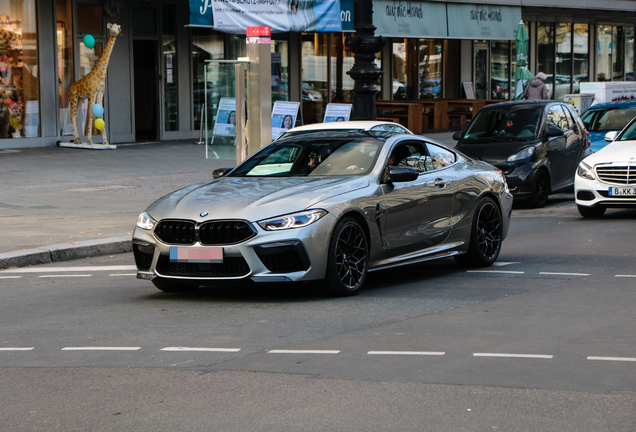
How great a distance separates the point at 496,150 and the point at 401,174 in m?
7.59

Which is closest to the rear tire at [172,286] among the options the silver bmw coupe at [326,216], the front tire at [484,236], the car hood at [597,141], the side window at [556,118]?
the silver bmw coupe at [326,216]

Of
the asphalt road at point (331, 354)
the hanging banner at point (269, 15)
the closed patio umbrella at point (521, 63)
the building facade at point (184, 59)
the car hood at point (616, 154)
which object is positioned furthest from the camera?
the closed patio umbrella at point (521, 63)

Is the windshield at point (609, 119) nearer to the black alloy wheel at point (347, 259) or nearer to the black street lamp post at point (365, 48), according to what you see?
the black street lamp post at point (365, 48)

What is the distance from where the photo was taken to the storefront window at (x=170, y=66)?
26.2m

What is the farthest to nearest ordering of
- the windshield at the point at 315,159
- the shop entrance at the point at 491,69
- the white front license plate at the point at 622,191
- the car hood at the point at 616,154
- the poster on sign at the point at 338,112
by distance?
the shop entrance at the point at 491,69 → the poster on sign at the point at 338,112 → the car hood at the point at 616,154 → the white front license plate at the point at 622,191 → the windshield at the point at 315,159

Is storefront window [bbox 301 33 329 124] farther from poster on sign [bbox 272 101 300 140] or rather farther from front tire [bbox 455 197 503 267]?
front tire [bbox 455 197 503 267]

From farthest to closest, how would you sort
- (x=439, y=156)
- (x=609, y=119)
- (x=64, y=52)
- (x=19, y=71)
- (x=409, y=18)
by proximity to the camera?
(x=409, y=18) → (x=64, y=52) → (x=19, y=71) → (x=609, y=119) → (x=439, y=156)

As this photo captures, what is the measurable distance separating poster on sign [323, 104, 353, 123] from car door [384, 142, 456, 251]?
1038 centimetres

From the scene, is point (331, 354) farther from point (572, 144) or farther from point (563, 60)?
point (563, 60)

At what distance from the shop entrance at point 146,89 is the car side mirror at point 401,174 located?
18.2 metres

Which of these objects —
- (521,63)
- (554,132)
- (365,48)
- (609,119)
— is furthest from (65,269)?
(521,63)

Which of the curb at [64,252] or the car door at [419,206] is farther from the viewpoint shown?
the curb at [64,252]

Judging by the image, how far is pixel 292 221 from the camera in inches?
308

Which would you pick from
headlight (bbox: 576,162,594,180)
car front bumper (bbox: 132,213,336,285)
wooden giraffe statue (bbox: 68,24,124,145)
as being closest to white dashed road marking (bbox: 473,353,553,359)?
car front bumper (bbox: 132,213,336,285)
